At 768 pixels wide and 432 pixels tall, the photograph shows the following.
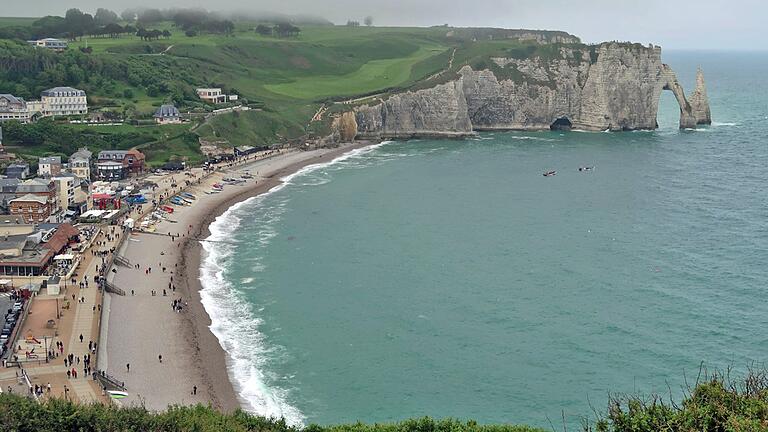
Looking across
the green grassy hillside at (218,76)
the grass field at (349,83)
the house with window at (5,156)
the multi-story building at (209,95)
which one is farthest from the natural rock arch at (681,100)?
the house with window at (5,156)

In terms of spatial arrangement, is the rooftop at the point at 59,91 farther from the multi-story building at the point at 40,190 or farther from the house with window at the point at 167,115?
the multi-story building at the point at 40,190

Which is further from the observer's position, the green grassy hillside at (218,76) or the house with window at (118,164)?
the green grassy hillside at (218,76)

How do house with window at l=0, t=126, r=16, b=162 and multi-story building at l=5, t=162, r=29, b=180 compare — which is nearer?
multi-story building at l=5, t=162, r=29, b=180

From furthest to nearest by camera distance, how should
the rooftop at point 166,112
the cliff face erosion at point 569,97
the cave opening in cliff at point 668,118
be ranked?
1. the cave opening in cliff at point 668,118
2. the cliff face erosion at point 569,97
3. the rooftop at point 166,112

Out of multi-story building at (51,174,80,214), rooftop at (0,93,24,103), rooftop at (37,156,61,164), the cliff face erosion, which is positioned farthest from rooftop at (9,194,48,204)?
the cliff face erosion

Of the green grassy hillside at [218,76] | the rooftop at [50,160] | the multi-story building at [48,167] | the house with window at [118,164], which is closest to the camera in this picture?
the multi-story building at [48,167]

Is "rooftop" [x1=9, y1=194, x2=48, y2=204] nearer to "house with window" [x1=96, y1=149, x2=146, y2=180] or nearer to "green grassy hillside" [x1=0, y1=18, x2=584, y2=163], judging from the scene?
"house with window" [x1=96, y1=149, x2=146, y2=180]

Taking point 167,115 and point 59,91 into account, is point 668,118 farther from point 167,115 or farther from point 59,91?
point 59,91
